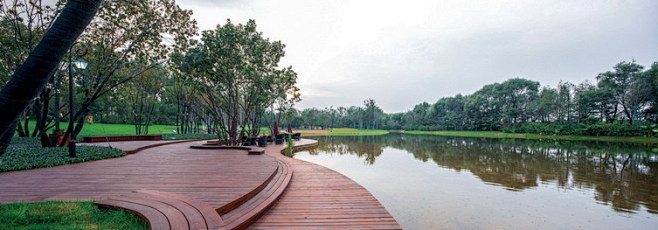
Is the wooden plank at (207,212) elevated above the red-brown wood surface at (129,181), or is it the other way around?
the wooden plank at (207,212)

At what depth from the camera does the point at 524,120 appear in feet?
146

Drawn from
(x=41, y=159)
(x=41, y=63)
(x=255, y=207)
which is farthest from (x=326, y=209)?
(x=41, y=159)

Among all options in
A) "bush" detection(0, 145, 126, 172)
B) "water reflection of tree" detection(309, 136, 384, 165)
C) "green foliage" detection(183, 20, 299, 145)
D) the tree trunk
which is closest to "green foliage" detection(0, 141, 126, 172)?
"bush" detection(0, 145, 126, 172)

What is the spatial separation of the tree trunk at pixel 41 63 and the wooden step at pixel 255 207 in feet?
6.25

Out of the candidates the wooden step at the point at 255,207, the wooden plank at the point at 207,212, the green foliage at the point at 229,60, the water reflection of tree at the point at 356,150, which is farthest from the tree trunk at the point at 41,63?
the water reflection of tree at the point at 356,150

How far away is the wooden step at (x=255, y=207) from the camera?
2.80 meters

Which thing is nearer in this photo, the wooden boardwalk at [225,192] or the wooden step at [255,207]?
the wooden step at [255,207]

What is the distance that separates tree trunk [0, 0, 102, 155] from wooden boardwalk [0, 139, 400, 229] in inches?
54.2

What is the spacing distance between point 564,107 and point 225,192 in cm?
4964

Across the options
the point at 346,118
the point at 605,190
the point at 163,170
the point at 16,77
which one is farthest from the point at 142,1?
the point at 346,118

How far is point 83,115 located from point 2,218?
28.1ft

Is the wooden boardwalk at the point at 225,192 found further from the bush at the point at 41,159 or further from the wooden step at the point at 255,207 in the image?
the bush at the point at 41,159

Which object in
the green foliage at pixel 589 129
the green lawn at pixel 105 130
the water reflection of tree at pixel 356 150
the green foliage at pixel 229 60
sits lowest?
the water reflection of tree at pixel 356 150

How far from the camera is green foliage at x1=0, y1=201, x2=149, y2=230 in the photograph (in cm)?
228
